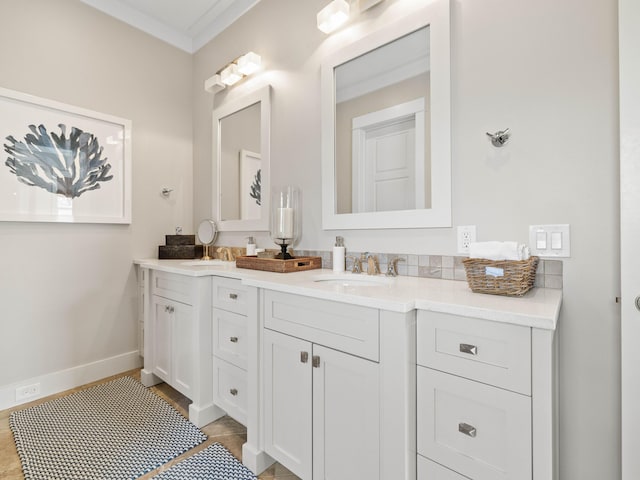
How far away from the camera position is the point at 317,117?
1944 mm

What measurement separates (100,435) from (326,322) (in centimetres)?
148

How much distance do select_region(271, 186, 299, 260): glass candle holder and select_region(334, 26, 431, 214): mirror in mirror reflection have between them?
1.05 feet

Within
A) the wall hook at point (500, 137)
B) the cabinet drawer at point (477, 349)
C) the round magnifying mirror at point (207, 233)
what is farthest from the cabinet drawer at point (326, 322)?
the round magnifying mirror at point (207, 233)

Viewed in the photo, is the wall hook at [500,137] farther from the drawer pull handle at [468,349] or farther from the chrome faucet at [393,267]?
the drawer pull handle at [468,349]

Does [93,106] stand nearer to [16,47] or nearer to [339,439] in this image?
[16,47]

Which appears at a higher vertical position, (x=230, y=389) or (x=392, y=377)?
(x=392, y=377)

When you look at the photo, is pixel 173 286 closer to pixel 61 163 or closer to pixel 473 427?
pixel 61 163

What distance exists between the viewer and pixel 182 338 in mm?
1942

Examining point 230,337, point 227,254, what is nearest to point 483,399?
point 230,337

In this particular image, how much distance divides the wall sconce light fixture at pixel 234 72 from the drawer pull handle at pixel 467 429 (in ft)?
7.83

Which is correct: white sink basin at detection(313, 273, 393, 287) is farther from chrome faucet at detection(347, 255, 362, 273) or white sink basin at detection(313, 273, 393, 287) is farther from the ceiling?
the ceiling

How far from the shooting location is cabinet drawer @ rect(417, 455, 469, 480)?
3.06 feet

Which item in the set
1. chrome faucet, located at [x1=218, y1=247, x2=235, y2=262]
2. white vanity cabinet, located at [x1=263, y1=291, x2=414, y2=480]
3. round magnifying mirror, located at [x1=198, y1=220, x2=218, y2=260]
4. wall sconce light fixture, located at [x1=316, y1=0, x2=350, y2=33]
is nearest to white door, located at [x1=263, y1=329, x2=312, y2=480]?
white vanity cabinet, located at [x1=263, y1=291, x2=414, y2=480]

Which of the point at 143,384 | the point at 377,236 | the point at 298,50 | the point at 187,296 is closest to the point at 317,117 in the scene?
the point at 298,50
